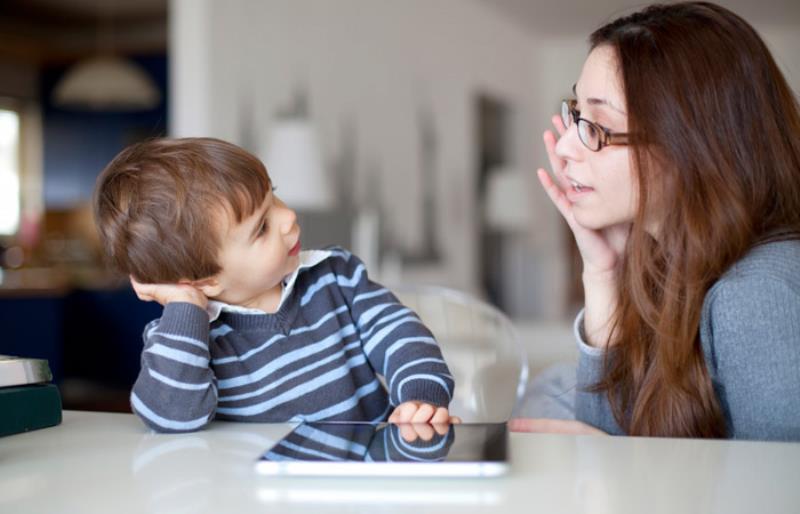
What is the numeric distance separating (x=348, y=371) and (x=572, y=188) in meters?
0.44

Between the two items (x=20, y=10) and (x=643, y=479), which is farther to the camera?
(x=20, y=10)

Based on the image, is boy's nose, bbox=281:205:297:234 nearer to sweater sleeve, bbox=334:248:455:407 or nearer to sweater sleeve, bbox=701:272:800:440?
sweater sleeve, bbox=334:248:455:407

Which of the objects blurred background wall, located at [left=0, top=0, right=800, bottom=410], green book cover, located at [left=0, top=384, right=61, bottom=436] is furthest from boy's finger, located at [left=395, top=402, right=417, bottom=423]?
blurred background wall, located at [left=0, top=0, right=800, bottom=410]

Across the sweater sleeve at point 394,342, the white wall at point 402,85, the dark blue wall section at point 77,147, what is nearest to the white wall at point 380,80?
the white wall at point 402,85

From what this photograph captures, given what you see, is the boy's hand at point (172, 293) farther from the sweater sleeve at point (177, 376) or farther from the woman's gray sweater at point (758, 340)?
the woman's gray sweater at point (758, 340)

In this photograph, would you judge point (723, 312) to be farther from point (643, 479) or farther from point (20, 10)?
point (20, 10)

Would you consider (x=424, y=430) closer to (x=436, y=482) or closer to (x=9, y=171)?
(x=436, y=482)

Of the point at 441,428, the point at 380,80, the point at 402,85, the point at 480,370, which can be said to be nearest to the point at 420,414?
the point at 441,428

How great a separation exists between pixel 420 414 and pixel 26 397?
0.43 m

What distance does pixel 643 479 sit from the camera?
71 centimetres

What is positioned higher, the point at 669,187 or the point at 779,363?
the point at 669,187

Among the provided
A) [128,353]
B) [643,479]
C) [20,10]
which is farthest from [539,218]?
[643,479]

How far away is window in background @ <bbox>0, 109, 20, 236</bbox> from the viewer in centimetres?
747

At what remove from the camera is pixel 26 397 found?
37.1 inches
